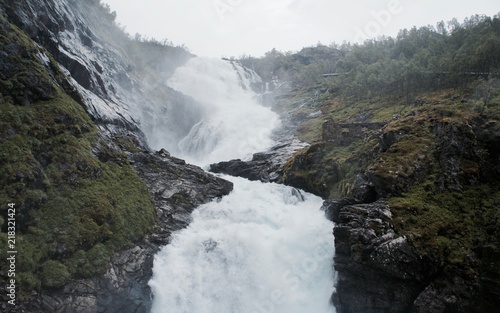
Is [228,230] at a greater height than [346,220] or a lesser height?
lesser

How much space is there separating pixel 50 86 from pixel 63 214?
13317 mm

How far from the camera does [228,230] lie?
2792 centimetres

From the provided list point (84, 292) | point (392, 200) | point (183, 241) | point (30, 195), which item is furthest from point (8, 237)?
point (392, 200)

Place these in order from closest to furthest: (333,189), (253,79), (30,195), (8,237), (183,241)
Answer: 1. (8,237)
2. (30,195)
3. (183,241)
4. (333,189)
5. (253,79)

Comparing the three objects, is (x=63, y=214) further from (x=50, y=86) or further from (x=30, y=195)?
(x=50, y=86)

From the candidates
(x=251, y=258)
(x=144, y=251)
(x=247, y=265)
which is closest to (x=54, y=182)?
(x=144, y=251)

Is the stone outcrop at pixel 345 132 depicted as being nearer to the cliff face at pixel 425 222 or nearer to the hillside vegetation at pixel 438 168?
the hillside vegetation at pixel 438 168

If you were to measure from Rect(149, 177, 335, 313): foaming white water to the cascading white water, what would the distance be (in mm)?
61

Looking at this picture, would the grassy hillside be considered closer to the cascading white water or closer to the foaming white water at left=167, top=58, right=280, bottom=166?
the cascading white water

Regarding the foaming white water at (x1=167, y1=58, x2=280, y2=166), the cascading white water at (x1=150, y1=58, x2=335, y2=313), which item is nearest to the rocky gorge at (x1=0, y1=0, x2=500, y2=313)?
the cascading white water at (x1=150, y1=58, x2=335, y2=313)

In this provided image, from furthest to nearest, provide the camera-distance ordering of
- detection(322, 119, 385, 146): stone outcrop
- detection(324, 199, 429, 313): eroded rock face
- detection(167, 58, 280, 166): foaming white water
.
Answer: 1. detection(167, 58, 280, 166): foaming white water
2. detection(322, 119, 385, 146): stone outcrop
3. detection(324, 199, 429, 313): eroded rock face

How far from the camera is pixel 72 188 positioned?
23.5 meters

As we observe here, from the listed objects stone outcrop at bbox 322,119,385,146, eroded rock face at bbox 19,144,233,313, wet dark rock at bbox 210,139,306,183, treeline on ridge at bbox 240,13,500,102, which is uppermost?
treeline on ridge at bbox 240,13,500,102

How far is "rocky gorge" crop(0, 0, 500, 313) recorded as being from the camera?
62.2ft
